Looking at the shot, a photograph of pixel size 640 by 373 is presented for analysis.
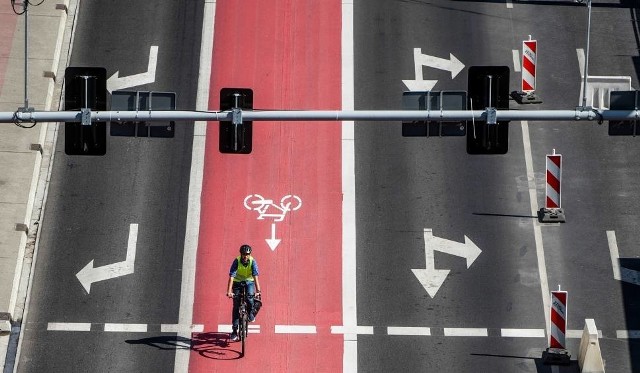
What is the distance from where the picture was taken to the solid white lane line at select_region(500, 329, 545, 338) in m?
31.5

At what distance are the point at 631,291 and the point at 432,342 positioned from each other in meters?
4.59

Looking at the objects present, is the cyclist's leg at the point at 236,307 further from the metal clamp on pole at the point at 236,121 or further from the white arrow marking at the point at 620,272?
the white arrow marking at the point at 620,272

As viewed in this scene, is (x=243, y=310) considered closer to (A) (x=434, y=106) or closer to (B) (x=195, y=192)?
(B) (x=195, y=192)

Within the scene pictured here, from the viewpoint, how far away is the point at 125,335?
31453mm

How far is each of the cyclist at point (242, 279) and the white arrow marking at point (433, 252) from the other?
4368 mm

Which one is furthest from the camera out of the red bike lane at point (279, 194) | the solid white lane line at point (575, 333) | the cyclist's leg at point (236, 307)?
the solid white lane line at point (575, 333)

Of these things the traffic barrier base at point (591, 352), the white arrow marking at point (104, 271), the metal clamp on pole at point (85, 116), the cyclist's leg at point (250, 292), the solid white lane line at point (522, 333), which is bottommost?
the traffic barrier base at point (591, 352)

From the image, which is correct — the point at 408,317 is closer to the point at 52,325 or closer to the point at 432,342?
the point at 432,342

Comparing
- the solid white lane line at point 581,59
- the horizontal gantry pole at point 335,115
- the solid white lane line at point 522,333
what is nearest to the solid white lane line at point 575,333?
the solid white lane line at point 522,333

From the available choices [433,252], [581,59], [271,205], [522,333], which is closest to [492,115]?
[522,333]

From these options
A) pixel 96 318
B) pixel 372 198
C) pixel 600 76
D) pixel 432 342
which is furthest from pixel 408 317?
pixel 600 76

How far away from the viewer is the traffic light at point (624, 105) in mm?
26266

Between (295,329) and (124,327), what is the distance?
3463 millimetres

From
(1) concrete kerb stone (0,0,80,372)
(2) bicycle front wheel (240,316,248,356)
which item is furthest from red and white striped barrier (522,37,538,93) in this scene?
(1) concrete kerb stone (0,0,80,372)
